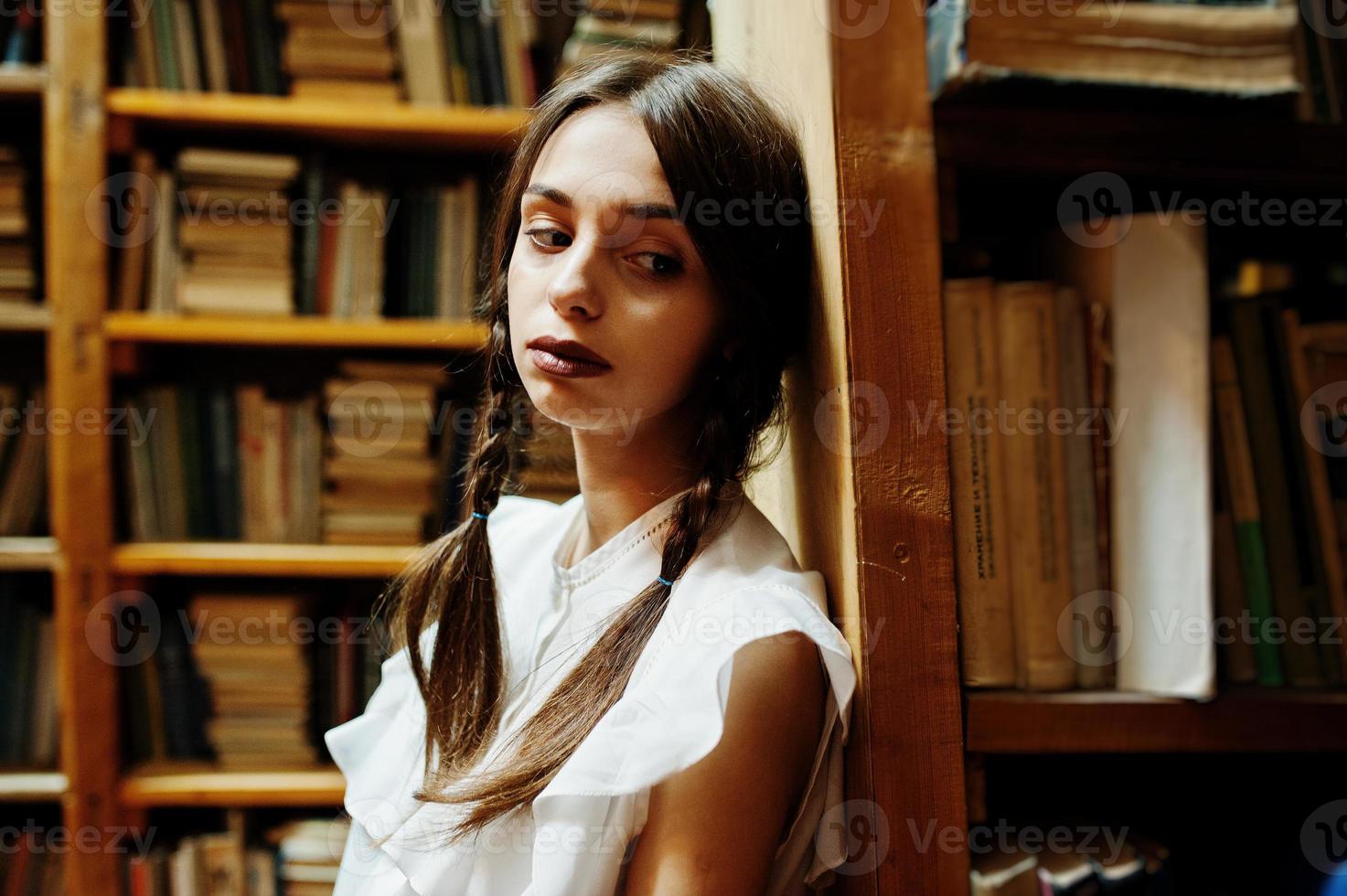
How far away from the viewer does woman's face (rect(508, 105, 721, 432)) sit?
0.76m

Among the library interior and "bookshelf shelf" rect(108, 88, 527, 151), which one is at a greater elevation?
"bookshelf shelf" rect(108, 88, 527, 151)

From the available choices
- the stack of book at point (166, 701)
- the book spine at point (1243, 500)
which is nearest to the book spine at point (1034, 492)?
the book spine at point (1243, 500)

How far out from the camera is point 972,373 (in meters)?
0.72

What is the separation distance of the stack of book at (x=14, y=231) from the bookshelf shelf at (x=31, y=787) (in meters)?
0.80

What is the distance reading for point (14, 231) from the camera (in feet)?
5.08

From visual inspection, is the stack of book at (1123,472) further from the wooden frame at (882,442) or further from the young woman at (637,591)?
the young woman at (637,591)

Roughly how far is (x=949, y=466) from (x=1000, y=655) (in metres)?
0.15

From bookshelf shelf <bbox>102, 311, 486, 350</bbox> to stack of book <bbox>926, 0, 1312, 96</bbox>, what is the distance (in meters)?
1.00

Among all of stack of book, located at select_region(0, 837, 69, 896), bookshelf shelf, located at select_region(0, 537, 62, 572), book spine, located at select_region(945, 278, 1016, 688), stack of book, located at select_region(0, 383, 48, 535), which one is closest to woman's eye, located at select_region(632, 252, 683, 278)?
book spine, located at select_region(945, 278, 1016, 688)

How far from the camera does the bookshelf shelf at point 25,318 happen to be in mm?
1470

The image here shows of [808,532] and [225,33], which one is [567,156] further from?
[225,33]

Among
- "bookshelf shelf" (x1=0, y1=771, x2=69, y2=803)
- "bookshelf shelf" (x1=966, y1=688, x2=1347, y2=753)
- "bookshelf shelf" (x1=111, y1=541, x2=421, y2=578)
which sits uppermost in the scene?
"bookshelf shelf" (x1=111, y1=541, x2=421, y2=578)

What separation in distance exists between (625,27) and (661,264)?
0.94 metres

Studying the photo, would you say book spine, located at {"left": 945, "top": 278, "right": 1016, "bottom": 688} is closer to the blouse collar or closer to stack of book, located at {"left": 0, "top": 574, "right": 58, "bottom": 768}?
the blouse collar
